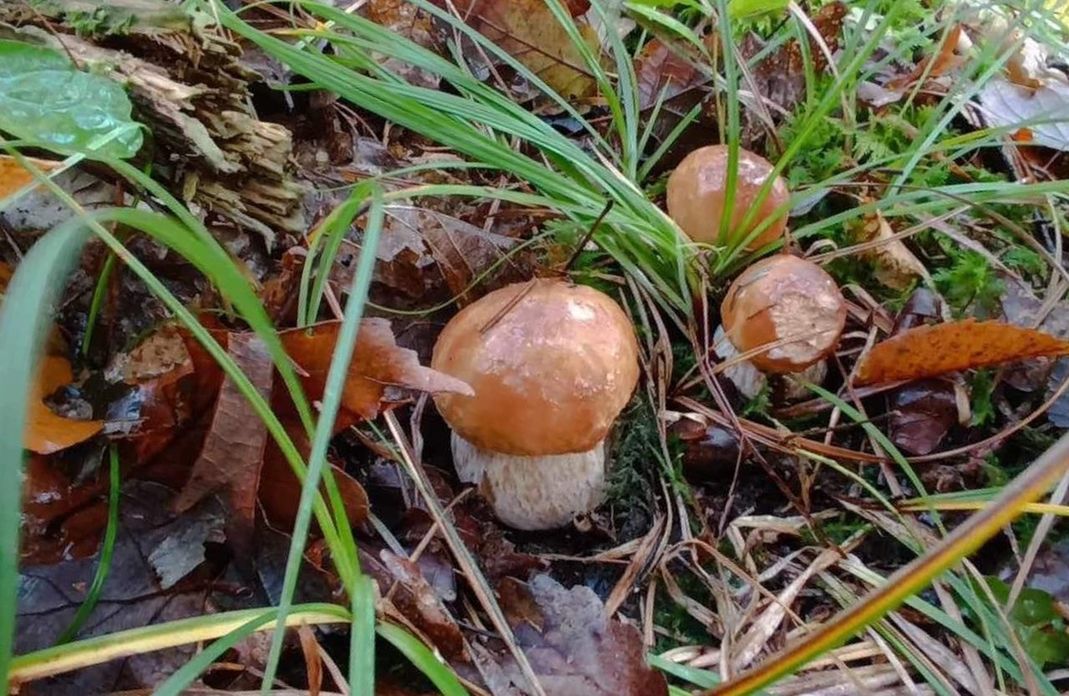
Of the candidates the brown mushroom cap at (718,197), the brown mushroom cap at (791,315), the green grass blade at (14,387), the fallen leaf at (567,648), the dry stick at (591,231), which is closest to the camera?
the green grass blade at (14,387)

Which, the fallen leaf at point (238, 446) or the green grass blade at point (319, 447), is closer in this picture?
the green grass blade at point (319, 447)

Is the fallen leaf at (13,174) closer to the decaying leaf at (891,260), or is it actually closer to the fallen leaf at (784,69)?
the decaying leaf at (891,260)

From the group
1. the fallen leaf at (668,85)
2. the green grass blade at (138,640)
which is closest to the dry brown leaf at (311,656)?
the green grass blade at (138,640)

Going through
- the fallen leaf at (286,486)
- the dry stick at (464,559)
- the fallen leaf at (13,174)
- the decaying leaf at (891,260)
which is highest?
the fallen leaf at (13,174)

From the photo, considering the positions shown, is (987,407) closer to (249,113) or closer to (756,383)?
(756,383)

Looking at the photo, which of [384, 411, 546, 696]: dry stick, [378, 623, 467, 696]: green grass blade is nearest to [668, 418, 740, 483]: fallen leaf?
[384, 411, 546, 696]: dry stick

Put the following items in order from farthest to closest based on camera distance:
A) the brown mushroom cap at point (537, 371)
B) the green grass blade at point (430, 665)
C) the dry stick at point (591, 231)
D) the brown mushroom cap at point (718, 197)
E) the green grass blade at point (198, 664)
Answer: the brown mushroom cap at point (718, 197), the dry stick at point (591, 231), the brown mushroom cap at point (537, 371), the green grass blade at point (430, 665), the green grass blade at point (198, 664)

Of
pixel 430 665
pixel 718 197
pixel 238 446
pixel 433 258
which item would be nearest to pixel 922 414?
pixel 718 197

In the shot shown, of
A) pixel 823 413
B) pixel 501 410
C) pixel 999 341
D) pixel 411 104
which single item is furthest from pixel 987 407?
pixel 411 104
